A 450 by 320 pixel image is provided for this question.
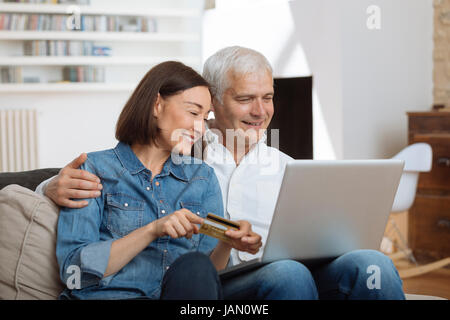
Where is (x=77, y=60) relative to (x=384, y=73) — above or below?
above

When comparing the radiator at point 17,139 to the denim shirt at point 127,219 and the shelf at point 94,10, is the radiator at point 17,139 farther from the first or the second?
the denim shirt at point 127,219

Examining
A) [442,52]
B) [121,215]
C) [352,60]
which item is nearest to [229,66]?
[121,215]

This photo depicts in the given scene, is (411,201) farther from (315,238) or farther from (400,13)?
(315,238)

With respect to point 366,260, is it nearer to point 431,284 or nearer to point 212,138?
point 212,138

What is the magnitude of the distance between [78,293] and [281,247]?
1.60 feet

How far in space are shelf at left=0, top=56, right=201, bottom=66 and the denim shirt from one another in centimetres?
336

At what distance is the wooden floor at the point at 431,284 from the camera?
3.15m

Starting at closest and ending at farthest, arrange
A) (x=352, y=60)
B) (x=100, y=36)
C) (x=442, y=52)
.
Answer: (x=352, y=60), (x=442, y=52), (x=100, y=36)

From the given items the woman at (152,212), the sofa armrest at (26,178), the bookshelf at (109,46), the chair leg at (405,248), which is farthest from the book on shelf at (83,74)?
the woman at (152,212)

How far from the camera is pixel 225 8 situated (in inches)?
189

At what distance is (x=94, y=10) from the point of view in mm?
4699

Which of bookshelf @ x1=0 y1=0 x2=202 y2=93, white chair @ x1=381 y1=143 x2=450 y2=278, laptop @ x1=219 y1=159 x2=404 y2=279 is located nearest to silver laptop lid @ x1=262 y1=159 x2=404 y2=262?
laptop @ x1=219 y1=159 x2=404 y2=279

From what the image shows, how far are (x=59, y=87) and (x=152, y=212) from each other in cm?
349

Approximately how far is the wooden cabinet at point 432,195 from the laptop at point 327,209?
242cm
